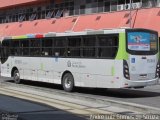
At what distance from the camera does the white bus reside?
17605 millimetres

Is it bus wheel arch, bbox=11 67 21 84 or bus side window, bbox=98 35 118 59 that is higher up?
bus side window, bbox=98 35 118 59

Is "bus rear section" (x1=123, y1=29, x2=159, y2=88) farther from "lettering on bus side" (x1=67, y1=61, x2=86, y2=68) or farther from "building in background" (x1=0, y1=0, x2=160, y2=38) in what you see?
"building in background" (x1=0, y1=0, x2=160, y2=38)

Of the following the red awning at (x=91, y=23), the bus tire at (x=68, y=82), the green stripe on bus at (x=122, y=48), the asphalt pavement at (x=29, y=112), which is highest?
the red awning at (x=91, y=23)

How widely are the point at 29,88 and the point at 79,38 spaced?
3.64 meters

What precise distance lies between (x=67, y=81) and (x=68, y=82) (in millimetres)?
88

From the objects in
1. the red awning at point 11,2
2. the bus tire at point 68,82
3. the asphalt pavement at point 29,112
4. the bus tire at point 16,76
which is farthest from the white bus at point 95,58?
the red awning at point 11,2

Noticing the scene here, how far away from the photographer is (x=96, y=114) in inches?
506

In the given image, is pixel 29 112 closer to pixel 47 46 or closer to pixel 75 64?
pixel 75 64

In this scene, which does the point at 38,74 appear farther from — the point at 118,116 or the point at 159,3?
the point at 159,3

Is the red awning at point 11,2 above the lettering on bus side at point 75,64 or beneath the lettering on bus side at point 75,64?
above

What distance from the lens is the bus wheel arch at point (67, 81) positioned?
20.1m

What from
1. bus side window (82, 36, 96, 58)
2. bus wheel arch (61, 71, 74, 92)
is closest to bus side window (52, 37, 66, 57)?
bus wheel arch (61, 71, 74, 92)

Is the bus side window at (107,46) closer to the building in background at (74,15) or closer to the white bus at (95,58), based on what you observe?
the white bus at (95,58)

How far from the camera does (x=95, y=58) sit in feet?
61.5
